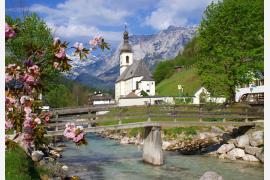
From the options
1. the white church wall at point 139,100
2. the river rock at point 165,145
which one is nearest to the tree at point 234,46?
the river rock at point 165,145

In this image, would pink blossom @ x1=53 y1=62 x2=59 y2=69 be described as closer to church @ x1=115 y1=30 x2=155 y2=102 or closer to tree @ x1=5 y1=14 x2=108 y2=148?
tree @ x1=5 y1=14 x2=108 y2=148

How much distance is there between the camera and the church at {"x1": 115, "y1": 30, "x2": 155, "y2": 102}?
104188 millimetres

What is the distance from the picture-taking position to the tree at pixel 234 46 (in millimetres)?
37562

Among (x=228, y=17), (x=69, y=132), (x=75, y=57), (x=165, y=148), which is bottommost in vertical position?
(x=165, y=148)

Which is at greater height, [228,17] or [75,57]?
[228,17]

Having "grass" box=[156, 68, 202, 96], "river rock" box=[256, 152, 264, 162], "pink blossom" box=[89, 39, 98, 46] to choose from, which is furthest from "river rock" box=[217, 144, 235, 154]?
"grass" box=[156, 68, 202, 96]

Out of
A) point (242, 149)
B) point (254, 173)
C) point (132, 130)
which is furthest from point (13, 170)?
point (132, 130)

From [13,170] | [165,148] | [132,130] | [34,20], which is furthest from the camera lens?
[132,130]

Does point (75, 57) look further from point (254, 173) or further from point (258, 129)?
point (258, 129)

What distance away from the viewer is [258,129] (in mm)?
30703

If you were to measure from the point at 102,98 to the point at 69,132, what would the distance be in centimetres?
11956

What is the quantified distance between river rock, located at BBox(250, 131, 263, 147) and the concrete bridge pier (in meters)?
6.70

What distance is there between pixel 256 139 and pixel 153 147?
24.2 ft

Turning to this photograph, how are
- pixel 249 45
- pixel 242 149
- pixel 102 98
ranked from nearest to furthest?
pixel 242 149 → pixel 249 45 → pixel 102 98
